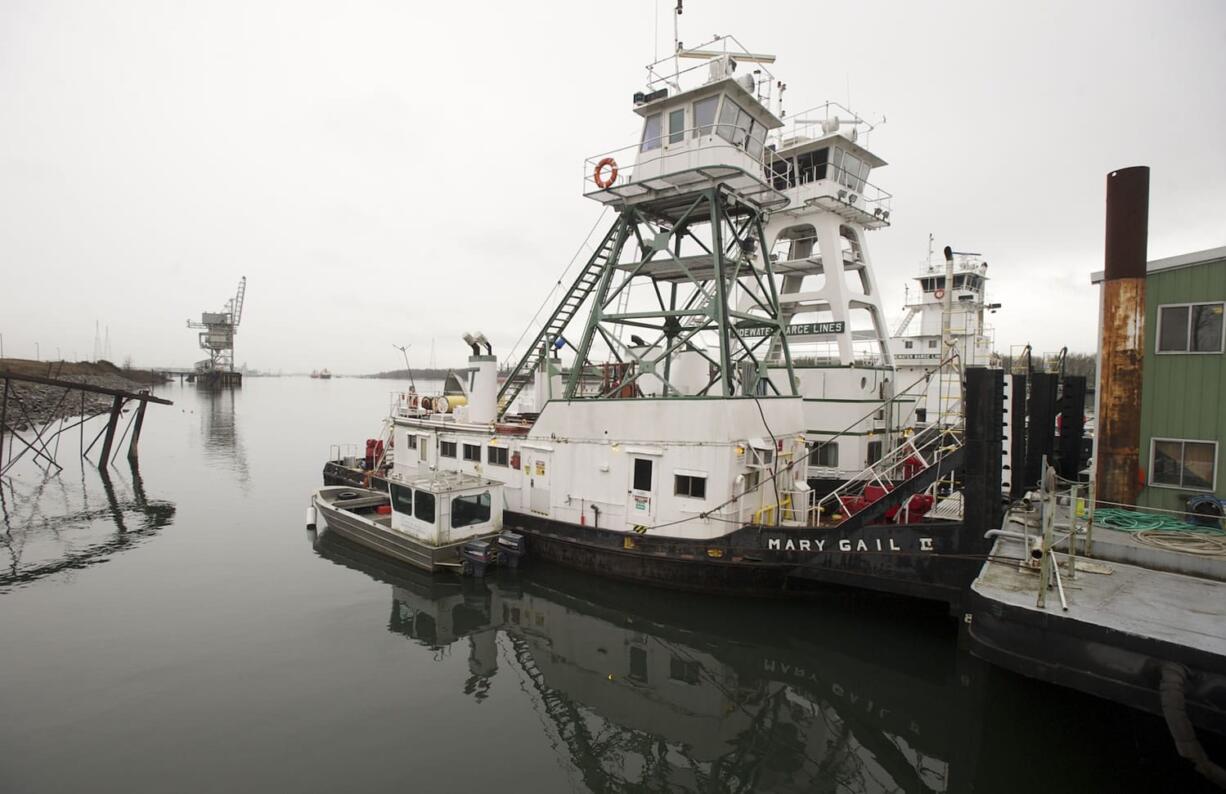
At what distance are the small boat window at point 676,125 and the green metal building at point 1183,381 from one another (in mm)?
11294

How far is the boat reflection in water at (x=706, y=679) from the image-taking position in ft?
28.3

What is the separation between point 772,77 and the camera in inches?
685

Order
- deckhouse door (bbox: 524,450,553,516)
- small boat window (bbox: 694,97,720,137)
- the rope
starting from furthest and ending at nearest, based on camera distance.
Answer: deckhouse door (bbox: 524,450,553,516) → small boat window (bbox: 694,97,720,137) → the rope

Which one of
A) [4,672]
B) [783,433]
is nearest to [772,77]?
[783,433]

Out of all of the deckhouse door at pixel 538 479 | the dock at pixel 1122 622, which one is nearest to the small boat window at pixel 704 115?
the deckhouse door at pixel 538 479

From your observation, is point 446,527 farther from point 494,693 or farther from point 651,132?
point 651,132

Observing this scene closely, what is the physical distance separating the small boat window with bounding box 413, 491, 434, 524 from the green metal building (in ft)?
53.7

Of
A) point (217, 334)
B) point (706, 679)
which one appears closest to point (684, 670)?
point (706, 679)

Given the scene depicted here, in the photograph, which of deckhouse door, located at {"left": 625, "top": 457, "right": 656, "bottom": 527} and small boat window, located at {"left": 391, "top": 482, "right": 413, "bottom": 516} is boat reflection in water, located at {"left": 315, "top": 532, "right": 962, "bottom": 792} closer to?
deckhouse door, located at {"left": 625, "top": 457, "right": 656, "bottom": 527}

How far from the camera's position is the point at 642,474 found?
1479cm

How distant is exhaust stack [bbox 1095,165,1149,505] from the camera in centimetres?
1170

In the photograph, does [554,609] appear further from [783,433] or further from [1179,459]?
[1179,459]

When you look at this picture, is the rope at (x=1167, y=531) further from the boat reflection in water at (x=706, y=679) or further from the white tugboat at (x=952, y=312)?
the white tugboat at (x=952, y=312)

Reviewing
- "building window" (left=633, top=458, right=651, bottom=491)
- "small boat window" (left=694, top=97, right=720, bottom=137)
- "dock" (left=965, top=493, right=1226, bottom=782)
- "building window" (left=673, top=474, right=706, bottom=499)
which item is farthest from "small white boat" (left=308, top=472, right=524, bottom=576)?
"small boat window" (left=694, top=97, right=720, bottom=137)
